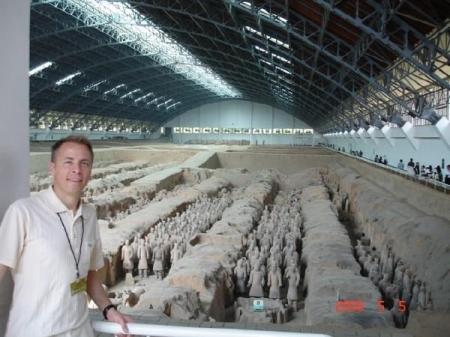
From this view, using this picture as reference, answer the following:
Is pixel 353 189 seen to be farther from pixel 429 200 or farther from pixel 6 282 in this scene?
pixel 6 282

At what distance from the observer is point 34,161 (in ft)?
70.2

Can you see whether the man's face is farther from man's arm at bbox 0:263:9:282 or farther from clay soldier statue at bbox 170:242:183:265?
clay soldier statue at bbox 170:242:183:265

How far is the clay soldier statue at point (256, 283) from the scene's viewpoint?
9.62m

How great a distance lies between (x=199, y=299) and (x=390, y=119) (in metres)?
16.0

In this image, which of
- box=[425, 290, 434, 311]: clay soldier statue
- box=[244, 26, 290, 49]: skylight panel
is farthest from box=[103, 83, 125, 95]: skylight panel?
box=[425, 290, 434, 311]: clay soldier statue

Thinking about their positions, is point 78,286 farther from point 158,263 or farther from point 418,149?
point 418,149

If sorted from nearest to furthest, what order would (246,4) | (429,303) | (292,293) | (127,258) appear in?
(429,303) < (292,293) < (127,258) < (246,4)

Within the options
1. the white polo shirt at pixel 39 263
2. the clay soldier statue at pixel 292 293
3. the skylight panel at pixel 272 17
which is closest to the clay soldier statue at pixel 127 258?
the clay soldier statue at pixel 292 293

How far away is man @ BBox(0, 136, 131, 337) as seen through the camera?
1.94 meters

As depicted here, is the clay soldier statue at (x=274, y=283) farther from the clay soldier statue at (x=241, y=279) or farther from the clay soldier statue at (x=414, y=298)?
the clay soldier statue at (x=414, y=298)

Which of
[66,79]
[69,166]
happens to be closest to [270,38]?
[69,166]

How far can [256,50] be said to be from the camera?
82.2 feet

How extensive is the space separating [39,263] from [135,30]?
30514mm

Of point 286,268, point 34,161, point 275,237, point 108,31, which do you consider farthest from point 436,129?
point 108,31
